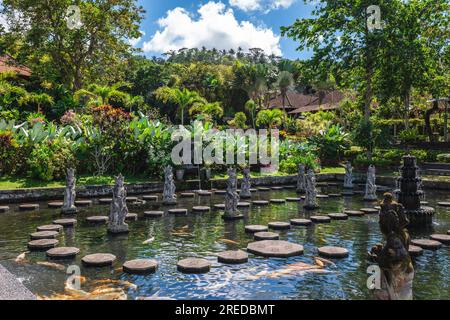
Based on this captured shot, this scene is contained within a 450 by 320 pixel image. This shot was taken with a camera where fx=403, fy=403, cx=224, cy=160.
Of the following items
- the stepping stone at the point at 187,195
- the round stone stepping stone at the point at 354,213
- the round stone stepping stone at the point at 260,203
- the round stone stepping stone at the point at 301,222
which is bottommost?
the round stone stepping stone at the point at 301,222

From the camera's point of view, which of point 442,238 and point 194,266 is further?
point 442,238

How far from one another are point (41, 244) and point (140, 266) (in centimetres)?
266

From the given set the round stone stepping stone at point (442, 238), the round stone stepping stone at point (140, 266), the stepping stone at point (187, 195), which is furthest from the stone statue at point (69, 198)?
the round stone stepping stone at point (442, 238)

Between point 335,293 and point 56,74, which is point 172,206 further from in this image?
point 56,74

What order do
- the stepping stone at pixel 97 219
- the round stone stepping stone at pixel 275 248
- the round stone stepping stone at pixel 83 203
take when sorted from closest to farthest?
the round stone stepping stone at pixel 275 248
the stepping stone at pixel 97 219
the round stone stepping stone at pixel 83 203

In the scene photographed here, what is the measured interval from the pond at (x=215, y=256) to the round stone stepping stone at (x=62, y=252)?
0.44 feet

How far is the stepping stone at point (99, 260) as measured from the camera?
6.90 m

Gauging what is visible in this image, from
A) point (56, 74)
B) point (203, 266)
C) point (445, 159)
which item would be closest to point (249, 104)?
point (56, 74)

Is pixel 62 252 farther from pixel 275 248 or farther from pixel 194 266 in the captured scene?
pixel 275 248

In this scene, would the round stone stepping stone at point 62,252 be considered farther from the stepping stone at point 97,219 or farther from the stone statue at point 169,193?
the stone statue at point 169,193

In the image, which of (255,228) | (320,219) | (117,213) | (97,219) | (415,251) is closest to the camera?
(415,251)

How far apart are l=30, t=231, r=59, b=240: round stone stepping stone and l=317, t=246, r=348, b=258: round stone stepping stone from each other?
5.70 metres

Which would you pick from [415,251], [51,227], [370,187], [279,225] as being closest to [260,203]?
[279,225]

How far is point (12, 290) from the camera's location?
501cm
